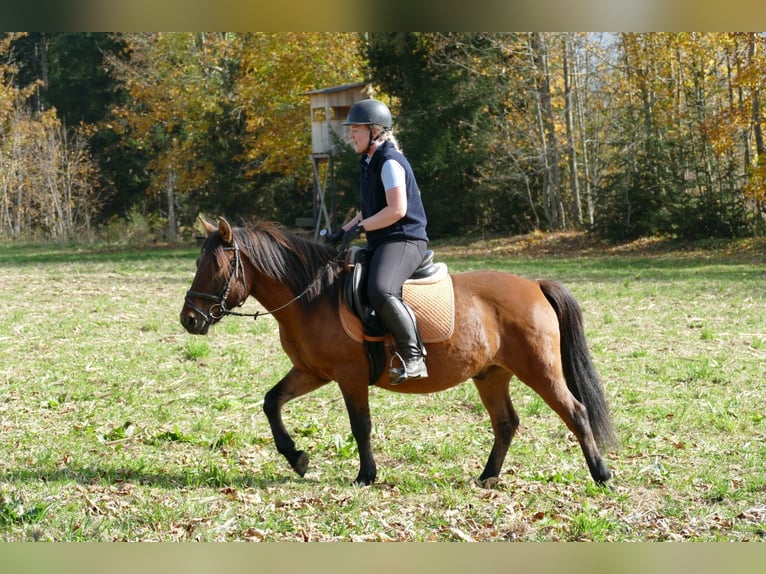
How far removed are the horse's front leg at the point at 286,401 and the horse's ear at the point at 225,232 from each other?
1122 mm

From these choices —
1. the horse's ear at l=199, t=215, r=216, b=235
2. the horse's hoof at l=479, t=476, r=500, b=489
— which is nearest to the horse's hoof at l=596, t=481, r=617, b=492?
the horse's hoof at l=479, t=476, r=500, b=489

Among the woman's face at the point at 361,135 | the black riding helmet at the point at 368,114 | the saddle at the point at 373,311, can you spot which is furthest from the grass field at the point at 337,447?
the black riding helmet at the point at 368,114

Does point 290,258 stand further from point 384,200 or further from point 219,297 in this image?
point 384,200

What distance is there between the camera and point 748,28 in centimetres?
149

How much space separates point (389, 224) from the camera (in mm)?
5719

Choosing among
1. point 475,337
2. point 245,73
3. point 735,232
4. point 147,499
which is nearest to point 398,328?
point 475,337

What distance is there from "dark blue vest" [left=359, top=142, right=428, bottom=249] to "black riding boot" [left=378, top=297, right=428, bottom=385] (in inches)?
19.6

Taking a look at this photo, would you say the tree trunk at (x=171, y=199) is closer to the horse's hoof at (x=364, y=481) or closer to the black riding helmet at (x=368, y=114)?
the horse's hoof at (x=364, y=481)

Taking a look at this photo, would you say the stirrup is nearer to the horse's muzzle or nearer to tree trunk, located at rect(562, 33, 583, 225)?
the horse's muzzle

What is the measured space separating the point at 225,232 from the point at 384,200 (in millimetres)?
1169

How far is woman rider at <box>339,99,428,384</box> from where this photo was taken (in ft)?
18.7

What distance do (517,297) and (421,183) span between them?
2916 cm

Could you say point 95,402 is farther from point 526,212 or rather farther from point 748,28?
point 526,212

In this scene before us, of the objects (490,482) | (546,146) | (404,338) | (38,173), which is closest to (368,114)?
(404,338)
